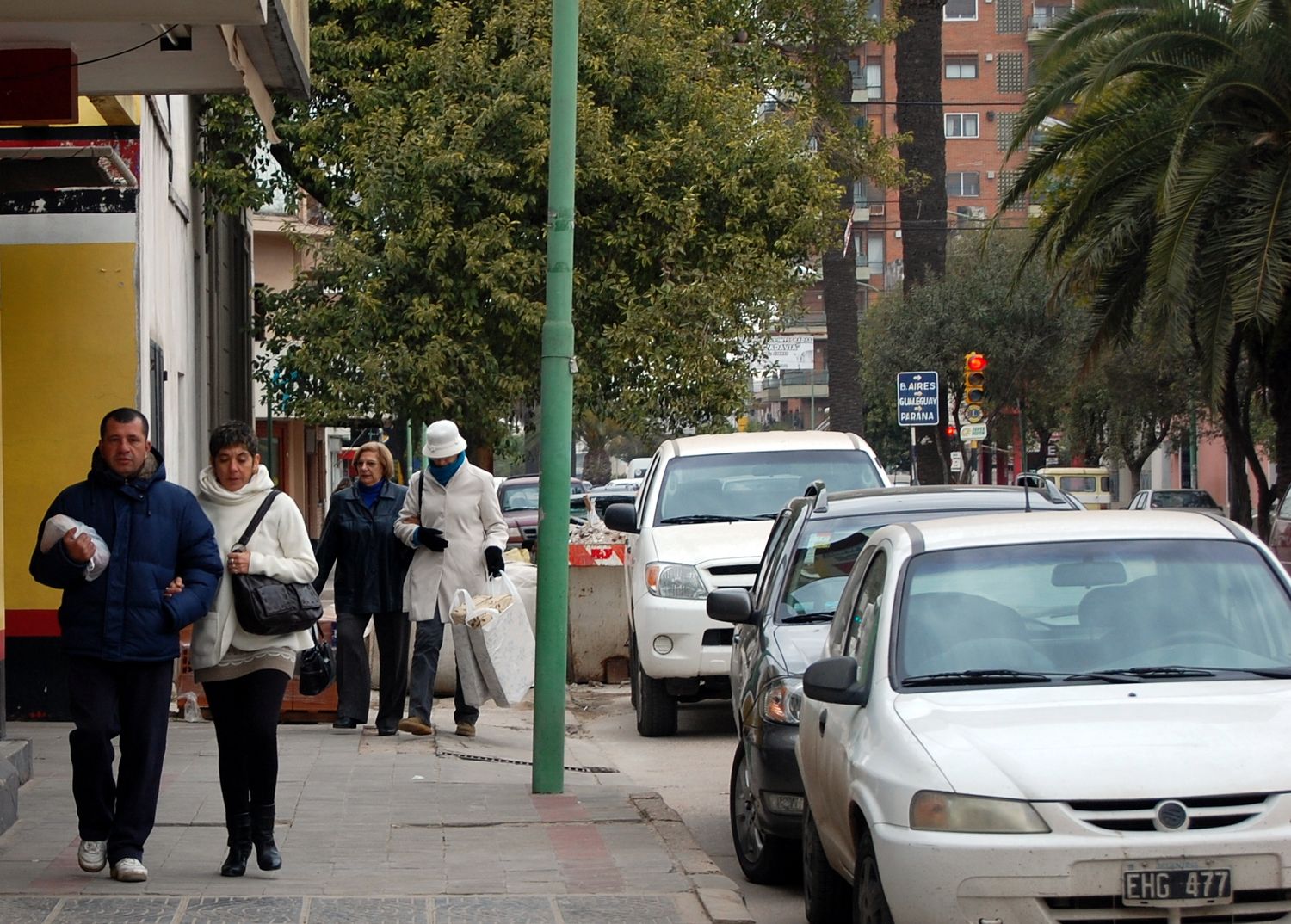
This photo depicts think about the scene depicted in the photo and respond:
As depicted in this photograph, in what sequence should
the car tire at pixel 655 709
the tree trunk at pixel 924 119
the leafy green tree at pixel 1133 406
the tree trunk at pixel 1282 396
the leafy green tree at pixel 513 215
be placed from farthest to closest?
the leafy green tree at pixel 1133 406, the tree trunk at pixel 924 119, the tree trunk at pixel 1282 396, the leafy green tree at pixel 513 215, the car tire at pixel 655 709

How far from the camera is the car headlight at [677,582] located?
11.9m

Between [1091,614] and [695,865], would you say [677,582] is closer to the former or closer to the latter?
[695,865]

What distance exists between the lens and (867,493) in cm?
920

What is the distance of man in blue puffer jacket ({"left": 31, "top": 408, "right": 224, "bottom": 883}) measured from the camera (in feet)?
21.8

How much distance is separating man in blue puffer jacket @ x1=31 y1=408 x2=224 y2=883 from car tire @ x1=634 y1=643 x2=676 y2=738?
5619 mm

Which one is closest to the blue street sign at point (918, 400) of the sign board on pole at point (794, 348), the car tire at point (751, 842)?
the car tire at point (751, 842)

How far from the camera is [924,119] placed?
2681 cm

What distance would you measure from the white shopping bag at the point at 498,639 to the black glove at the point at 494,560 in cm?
13

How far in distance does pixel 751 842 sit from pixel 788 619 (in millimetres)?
1166

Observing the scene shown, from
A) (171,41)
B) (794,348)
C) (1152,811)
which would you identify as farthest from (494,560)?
(794,348)

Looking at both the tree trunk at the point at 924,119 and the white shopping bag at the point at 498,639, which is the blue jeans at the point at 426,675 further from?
the tree trunk at the point at 924,119

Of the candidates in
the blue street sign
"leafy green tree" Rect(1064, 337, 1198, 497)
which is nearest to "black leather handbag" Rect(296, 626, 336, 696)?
the blue street sign

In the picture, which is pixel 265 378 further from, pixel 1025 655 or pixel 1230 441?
pixel 1025 655

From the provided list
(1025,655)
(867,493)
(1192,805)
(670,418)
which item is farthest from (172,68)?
(670,418)
